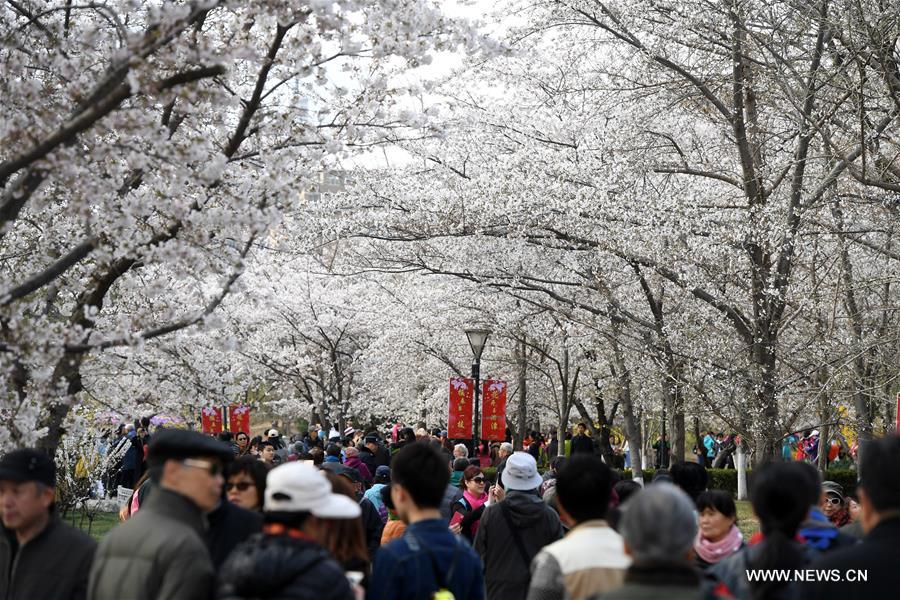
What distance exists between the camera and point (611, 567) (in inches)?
177

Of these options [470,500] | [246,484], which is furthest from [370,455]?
[246,484]

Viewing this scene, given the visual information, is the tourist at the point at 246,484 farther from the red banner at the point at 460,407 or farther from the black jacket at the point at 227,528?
the red banner at the point at 460,407

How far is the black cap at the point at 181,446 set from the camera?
13.5ft

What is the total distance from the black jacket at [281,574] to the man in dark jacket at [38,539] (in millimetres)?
1410

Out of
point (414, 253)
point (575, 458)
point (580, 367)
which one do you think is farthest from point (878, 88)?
point (580, 367)

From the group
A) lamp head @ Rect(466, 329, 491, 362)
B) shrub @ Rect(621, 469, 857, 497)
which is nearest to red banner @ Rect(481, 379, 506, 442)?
lamp head @ Rect(466, 329, 491, 362)

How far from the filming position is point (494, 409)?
2295 centimetres

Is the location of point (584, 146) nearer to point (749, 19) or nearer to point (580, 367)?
point (749, 19)

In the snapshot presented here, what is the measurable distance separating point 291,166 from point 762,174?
342 inches

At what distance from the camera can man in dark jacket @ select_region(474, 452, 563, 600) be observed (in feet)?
21.5

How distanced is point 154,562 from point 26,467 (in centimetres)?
130

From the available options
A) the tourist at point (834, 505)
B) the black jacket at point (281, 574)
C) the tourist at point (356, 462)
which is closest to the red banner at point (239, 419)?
the tourist at point (356, 462)

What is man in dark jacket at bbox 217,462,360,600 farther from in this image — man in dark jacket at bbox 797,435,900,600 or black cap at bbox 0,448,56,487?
man in dark jacket at bbox 797,435,900,600

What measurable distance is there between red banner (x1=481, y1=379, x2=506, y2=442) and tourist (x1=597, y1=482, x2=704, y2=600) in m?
19.4
